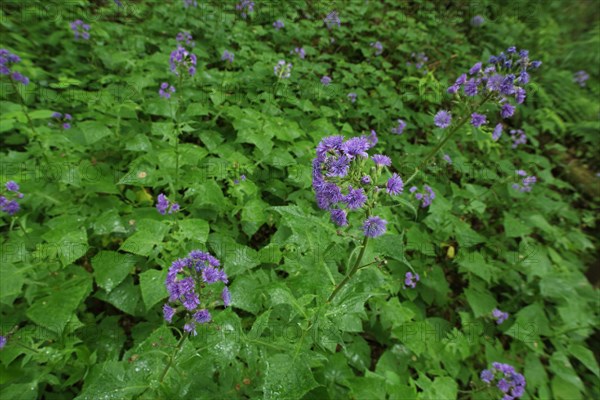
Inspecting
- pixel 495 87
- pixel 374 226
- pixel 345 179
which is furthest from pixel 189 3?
pixel 374 226

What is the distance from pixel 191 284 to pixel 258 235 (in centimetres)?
174

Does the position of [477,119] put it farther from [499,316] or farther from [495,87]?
[499,316]

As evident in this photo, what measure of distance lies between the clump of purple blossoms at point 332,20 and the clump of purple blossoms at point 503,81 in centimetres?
434

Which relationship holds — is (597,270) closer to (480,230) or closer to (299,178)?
(480,230)

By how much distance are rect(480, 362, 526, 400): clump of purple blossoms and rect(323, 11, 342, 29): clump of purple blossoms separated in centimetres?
595

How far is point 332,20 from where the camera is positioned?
609 cm

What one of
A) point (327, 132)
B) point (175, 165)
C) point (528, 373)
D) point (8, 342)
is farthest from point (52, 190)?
Result: point (528, 373)

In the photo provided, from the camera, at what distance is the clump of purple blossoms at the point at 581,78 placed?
23.5 ft

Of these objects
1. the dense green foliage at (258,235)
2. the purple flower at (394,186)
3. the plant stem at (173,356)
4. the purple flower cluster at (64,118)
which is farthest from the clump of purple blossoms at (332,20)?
the plant stem at (173,356)

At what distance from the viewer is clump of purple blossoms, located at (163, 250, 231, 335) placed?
1656mm

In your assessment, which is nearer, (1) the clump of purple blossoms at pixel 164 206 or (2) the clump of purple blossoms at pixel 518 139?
(1) the clump of purple blossoms at pixel 164 206

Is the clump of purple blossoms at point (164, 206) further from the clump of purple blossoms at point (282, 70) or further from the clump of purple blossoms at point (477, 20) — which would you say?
the clump of purple blossoms at point (477, 20)

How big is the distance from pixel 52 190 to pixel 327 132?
2916 mm

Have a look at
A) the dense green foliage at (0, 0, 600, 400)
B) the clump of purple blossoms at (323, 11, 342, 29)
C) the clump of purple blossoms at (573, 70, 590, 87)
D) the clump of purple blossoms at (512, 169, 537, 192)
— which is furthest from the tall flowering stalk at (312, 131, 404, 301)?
the clump of purple blossoms at (573, 70, 590, 87)
